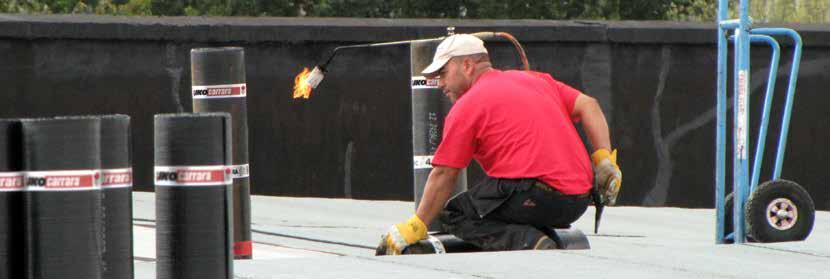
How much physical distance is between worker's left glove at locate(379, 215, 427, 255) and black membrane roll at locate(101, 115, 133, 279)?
2.46 m

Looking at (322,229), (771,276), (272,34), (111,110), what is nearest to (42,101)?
(111,110)

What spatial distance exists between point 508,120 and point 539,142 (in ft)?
0.64

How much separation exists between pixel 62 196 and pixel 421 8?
32466 mm

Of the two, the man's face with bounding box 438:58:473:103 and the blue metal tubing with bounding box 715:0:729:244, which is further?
the blue metal tubing with bounding box 715:0:729:244

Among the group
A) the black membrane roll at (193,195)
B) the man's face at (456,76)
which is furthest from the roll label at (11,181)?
the man's face at (456,76)

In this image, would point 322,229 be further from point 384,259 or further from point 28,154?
point 28,154

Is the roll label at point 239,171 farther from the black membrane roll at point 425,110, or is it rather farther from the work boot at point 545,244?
the work boot at point 545,244

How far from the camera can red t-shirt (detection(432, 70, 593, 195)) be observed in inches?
339

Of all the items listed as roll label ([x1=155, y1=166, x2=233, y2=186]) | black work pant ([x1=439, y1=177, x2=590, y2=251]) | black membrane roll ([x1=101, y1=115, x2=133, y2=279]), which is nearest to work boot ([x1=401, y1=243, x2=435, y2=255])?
black work pant ([x1=439, y1=177, x2=590, y2=251])

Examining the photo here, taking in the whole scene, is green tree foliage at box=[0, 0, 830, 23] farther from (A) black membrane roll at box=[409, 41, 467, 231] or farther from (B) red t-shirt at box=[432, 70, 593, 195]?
(B) red t-shirt at box=[432, 70, 593, 195]

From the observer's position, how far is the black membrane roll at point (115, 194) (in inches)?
255

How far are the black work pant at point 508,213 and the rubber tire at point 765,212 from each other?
124 centimetres

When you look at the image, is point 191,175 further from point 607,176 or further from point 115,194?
point 607,176

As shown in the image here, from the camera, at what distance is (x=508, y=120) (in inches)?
341
